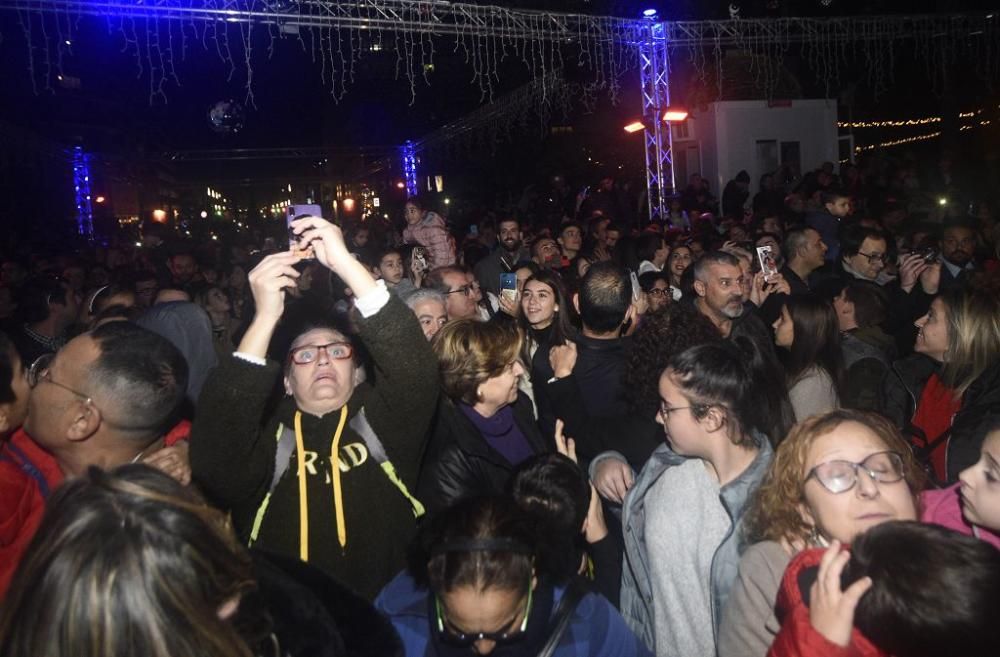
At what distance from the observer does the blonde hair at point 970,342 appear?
333 centimetres

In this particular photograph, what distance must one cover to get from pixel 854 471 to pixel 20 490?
7.88 feet

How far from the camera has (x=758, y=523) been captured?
2.07 m

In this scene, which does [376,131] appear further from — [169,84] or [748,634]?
[748,634]

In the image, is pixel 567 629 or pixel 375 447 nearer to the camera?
pixel 567 629

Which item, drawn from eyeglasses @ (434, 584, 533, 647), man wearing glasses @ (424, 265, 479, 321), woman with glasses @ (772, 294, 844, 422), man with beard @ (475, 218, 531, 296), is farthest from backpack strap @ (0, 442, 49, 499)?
man with beard @ (475, 218, 531, 296)

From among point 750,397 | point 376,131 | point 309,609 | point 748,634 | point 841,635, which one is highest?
point 376,131

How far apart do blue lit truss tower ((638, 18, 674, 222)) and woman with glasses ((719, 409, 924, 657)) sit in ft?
34.1

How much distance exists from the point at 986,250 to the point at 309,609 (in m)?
7.43

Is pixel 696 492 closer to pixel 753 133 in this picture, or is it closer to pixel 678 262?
pixel 678 262

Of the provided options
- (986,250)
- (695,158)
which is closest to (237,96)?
(695,158)

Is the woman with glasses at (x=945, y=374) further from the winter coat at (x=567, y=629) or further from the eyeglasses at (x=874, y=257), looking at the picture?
the eyeglasses at (x=874, y=257)

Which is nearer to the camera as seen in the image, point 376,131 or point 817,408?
point 817,408

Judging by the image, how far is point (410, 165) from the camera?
29.0 metres

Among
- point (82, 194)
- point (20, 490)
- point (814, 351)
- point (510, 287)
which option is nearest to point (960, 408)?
point (814, 351)
